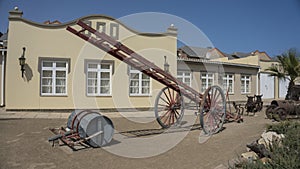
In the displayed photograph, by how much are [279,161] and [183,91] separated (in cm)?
495

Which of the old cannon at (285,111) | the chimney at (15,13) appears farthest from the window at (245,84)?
the chimney at (15,13)

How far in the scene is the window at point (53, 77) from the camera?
504 inches

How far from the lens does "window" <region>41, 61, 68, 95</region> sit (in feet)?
42.0

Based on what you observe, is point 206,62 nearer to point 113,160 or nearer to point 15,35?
point 15,35

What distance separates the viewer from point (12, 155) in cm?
518

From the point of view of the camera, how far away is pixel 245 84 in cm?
2052

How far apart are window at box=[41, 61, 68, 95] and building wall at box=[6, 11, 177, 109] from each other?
8.8 inches

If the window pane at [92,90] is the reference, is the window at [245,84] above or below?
above

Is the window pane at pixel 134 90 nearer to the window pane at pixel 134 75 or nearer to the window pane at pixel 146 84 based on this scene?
the window pane at pixel 146 84

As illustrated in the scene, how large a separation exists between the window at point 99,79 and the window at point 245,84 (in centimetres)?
1119

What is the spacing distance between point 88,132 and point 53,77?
7544 millimetres

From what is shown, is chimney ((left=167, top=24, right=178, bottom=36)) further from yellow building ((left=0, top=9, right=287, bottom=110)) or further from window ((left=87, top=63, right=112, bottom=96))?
window ((left=87, top=63, right=112, bottom=96))

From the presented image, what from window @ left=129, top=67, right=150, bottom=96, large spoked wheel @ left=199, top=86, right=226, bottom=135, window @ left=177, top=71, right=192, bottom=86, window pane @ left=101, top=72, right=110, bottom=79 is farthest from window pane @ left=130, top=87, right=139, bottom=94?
large spoked wheel @ left=199, top=86, right=226, bottom=135

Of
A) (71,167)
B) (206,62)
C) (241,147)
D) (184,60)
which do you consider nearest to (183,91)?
(241,147)
